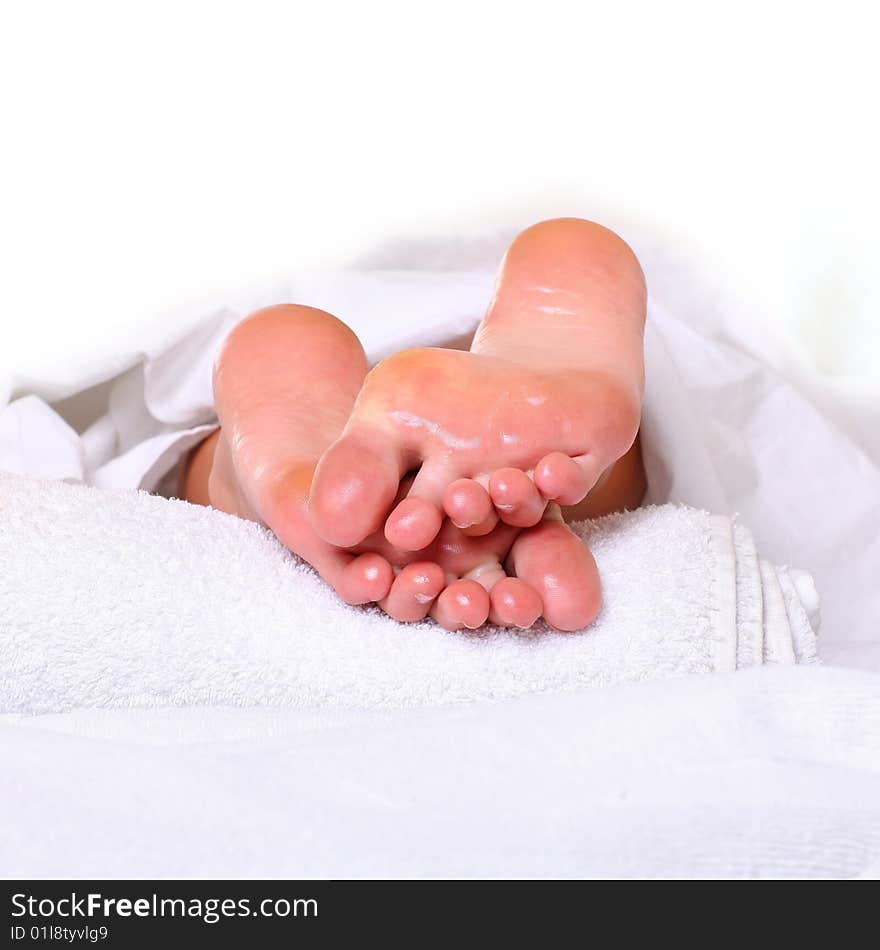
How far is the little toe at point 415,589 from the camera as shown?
0.68m

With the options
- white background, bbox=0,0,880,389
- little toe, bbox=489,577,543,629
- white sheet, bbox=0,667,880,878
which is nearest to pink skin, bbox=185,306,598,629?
little toe, bbox=489,577,543,629

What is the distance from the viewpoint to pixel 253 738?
0.61 metres

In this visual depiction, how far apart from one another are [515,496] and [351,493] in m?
0.09

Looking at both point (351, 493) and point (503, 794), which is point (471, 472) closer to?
point (351, 493)

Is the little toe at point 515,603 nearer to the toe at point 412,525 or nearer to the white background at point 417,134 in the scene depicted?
the toe at point 412,525

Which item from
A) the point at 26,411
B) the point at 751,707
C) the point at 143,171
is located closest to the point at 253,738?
the point at 751,707

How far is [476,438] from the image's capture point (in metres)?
0.69

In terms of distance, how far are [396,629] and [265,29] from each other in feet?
3.04

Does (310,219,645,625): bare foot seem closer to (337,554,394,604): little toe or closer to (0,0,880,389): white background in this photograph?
(337,554,394,604): little toe

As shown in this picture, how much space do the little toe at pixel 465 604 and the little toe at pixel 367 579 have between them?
0.03 m

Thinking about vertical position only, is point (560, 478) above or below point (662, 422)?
above

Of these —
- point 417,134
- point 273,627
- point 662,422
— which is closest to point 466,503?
point 273,627

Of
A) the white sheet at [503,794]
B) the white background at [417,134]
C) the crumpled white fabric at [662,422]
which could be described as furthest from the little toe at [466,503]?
the white background at [417,134]
